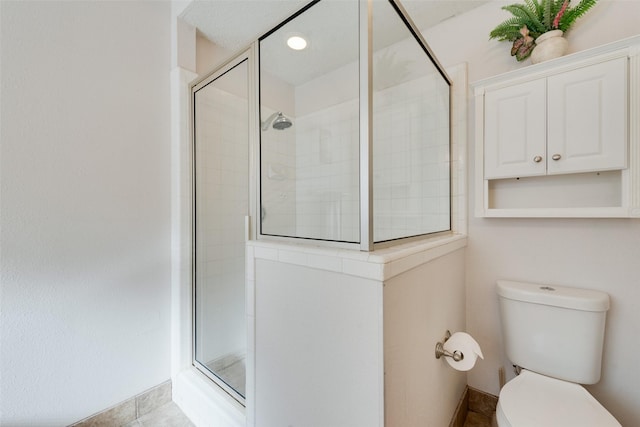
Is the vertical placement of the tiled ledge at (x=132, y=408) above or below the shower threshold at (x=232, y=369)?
below

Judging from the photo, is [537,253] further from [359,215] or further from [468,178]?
[359,215]

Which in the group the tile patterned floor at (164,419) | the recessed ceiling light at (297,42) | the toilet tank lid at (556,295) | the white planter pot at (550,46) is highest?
the recessed ceiling light at (297,42)

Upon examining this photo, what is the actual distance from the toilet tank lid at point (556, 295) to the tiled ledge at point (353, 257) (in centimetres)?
43

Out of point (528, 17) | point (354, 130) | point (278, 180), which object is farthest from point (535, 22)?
point (278, 180)

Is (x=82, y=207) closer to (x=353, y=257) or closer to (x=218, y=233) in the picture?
(x=218, y=233)

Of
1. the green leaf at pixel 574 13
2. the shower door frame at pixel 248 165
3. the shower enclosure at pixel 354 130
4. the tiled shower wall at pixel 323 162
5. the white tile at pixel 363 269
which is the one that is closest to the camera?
the white tile at pixel 363 269

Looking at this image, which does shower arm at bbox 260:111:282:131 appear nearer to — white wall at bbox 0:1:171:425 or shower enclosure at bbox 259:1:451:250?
shower enclosure at bbox 259:1:451:250

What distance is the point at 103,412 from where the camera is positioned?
136cm

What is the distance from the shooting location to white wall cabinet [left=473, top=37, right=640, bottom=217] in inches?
41.3

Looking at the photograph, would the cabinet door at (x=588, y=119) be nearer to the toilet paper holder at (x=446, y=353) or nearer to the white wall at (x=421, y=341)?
the white wall at (x=421, y=341)

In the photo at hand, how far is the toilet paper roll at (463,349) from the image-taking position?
1.02m

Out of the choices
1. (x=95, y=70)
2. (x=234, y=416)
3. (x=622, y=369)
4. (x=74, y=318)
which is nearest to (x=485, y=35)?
(x=622, y=369)

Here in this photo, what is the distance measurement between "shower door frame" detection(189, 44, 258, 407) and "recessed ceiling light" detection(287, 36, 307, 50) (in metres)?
0.24

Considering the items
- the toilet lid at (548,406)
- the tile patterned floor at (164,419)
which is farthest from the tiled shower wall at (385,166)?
the tile patterned floor at (164,419)
